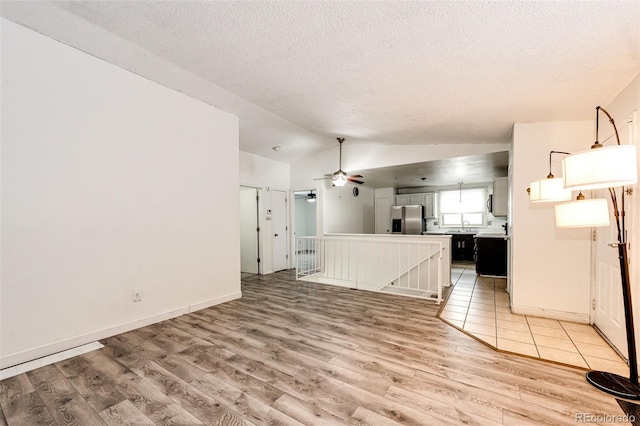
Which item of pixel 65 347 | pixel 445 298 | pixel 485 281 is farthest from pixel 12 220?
pixel 485 281

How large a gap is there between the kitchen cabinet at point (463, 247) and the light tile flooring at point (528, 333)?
345 cm

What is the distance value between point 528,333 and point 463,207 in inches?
237

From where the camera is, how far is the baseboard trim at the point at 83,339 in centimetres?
236

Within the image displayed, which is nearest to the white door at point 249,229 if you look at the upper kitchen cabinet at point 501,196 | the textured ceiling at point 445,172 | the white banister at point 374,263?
the white banister at point 374,263

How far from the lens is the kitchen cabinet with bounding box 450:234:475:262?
773 cm

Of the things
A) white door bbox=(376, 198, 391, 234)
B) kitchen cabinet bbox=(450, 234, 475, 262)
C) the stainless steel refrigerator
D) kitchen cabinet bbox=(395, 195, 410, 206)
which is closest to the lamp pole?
kitchen cabinet bbox=(450, 234, 475, 262)

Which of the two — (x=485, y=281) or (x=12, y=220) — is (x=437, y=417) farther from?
(x=485, y=281)

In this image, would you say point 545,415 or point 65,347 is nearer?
point 545,415

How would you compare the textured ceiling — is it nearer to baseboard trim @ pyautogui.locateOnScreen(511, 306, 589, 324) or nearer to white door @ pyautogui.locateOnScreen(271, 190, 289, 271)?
white door @ pyautogui.locateOnScreen(271, 190, 289, 271)

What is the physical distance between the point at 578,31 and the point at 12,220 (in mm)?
4516

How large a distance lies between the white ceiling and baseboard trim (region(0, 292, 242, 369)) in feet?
9.27

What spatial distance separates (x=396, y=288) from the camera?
5293mm

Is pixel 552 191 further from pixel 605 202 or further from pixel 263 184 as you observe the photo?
pixel 263 184

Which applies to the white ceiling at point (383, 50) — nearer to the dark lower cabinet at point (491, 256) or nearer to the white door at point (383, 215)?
the dark lower cabinet at point (491, 256)
